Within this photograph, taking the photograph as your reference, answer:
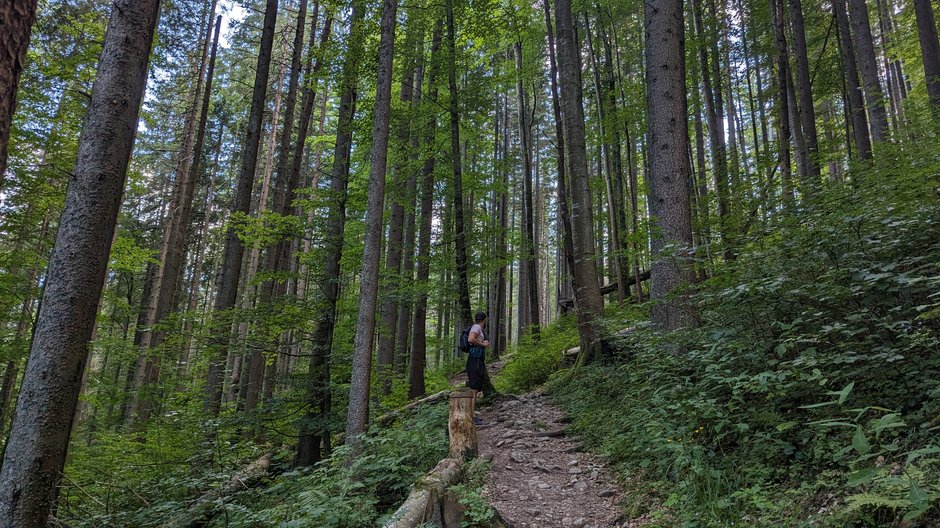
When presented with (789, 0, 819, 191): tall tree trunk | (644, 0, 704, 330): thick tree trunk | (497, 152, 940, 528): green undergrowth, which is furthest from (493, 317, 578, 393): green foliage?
(789, 0, 819, 191): tall tree trunk

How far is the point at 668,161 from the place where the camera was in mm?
5988

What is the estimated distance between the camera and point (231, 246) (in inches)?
407

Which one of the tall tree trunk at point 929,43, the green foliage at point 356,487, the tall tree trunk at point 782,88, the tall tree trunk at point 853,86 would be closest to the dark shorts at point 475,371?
the green foliage at point 356,487

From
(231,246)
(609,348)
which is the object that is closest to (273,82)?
(231,246)

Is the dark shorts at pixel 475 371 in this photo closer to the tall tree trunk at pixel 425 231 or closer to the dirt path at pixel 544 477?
the dirt path at pixel 544 477

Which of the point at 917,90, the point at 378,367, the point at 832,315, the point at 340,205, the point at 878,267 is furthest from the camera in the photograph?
the point at 917,90

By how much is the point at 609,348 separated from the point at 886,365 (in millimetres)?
6043

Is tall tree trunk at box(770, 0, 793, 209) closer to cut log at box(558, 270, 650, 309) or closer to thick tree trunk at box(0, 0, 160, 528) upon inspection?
cut log at box(558, 270, 650, 309)

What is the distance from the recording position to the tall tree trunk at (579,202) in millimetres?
9500

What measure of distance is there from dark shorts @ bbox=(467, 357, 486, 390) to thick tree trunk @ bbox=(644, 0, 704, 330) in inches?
151

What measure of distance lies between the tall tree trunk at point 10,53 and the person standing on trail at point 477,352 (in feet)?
21.5

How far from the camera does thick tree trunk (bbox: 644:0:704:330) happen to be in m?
5.68

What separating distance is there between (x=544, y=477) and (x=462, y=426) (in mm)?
1209

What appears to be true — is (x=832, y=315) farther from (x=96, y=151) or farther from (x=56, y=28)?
(x=56, y=28)
